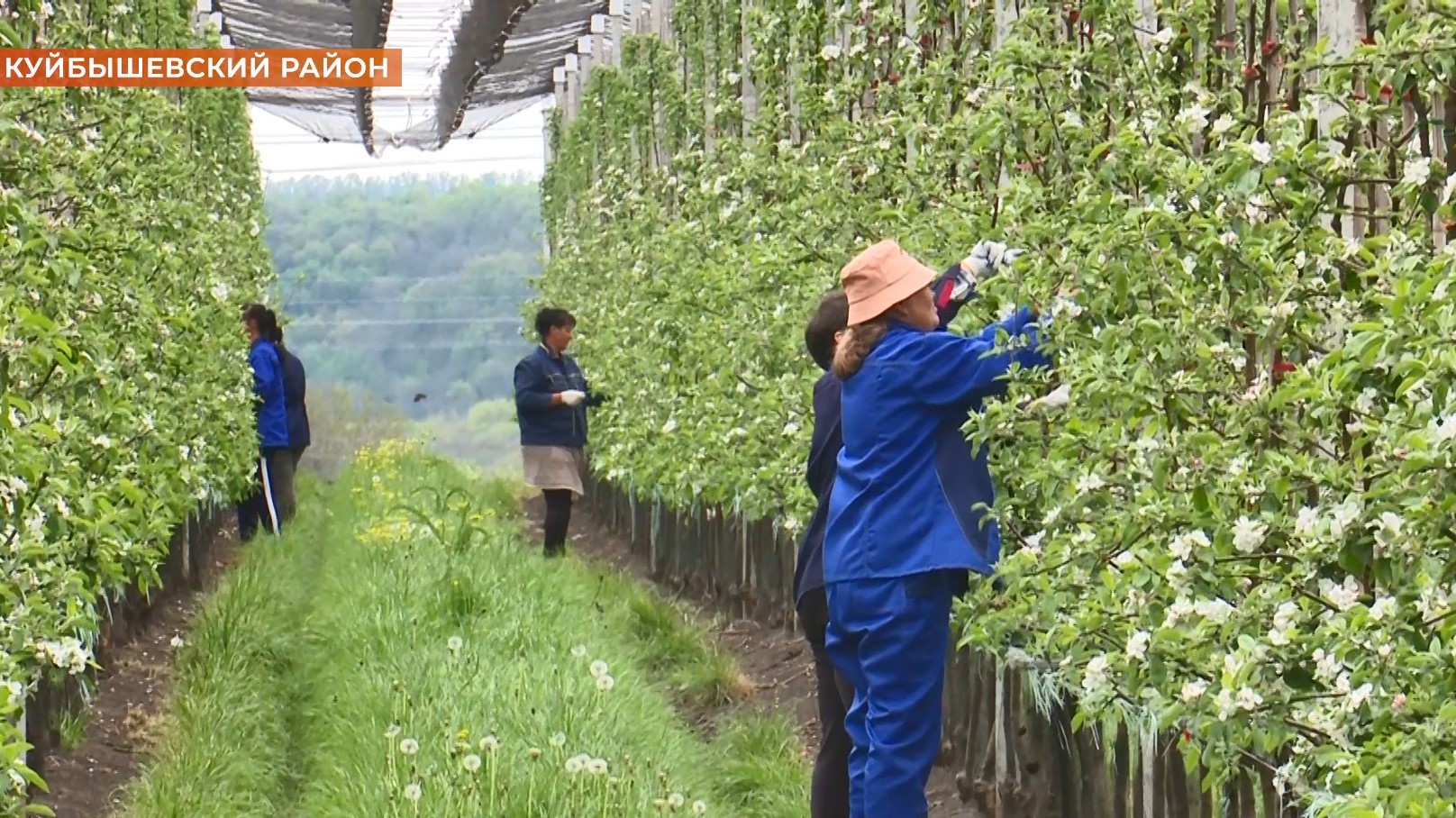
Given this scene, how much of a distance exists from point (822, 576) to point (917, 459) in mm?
564

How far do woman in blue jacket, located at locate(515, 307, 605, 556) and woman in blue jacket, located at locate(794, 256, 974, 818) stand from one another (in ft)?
17.9

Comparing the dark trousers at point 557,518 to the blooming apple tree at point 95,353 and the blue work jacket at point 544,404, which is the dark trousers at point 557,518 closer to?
the blue work jacket at point 544,404

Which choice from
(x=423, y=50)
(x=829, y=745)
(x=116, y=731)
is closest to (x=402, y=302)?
(x=423, y=50)

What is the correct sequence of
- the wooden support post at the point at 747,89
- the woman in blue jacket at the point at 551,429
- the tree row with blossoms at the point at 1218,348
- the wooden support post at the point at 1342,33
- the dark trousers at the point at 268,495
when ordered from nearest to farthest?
the tree row with blossoms at the point at 1218,348 < the wooden support post at the point at 1342,33 < the wooden support post at the point at 747,89 < the woman in blue jacket at the point at 551,429 < the dark trousers at the point at 268,495

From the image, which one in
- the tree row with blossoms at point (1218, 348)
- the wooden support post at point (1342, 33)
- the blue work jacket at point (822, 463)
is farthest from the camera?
the blue work jacket at point (822, 463)

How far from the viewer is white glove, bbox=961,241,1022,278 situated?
14.9ft

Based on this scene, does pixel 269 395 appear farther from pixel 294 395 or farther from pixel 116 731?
pixel 116 731

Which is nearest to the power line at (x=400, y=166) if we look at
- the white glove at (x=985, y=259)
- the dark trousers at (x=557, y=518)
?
the dark trousers at (x=557, y=518)

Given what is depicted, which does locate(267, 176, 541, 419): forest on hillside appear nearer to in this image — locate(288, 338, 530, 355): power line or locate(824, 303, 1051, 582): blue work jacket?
locate(288, 338, 530, 355): power line

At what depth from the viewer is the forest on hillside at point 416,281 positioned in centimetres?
2886

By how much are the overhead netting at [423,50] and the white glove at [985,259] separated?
12223mm

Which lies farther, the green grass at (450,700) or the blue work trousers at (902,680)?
the green grass at (450,700)

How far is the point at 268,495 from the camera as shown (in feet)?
41.9

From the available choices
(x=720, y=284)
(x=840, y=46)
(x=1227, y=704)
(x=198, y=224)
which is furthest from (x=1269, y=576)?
(x=198, y=224)
